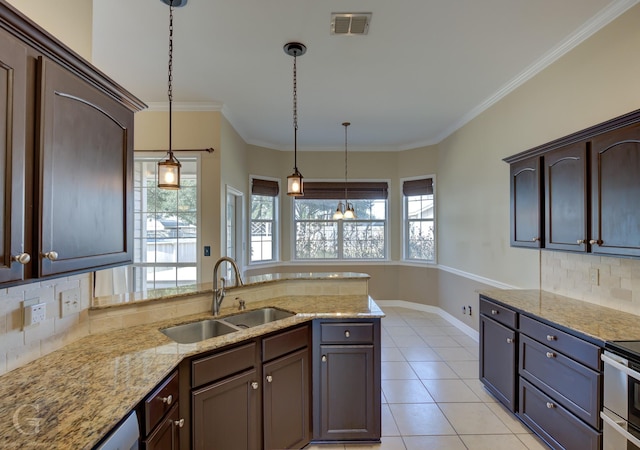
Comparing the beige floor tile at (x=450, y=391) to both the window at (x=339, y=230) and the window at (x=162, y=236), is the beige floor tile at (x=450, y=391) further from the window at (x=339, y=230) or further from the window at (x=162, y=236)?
the window at (x=339, y=230)

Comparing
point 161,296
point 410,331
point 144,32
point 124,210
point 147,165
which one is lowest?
point 410,331

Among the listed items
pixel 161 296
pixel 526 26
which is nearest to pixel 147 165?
pixel 161 296

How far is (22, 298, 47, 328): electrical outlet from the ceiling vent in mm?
2549

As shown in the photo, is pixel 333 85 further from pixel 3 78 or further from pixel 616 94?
pixel 3 78

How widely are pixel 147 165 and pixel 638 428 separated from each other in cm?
476

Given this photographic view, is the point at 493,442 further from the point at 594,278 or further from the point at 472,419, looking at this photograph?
the point at 594,278

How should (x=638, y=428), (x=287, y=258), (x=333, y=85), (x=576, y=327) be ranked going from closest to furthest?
(x=638, y=428)
(x=576, y=327)
(x=333, y=85)
(x=287, y=258)

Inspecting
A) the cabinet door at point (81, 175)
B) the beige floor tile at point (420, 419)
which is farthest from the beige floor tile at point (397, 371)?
the cabinet door at point (81, 175)

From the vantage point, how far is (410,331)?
4711mm

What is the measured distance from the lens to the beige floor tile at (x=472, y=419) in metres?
2.48

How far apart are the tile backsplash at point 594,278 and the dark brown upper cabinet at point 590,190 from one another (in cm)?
34

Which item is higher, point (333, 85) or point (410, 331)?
point (333, 85)

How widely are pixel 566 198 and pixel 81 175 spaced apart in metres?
3.01

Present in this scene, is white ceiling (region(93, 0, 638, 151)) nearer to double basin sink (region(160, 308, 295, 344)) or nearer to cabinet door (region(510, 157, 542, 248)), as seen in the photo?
cabinet door (region(510, 157, 542, 248))
